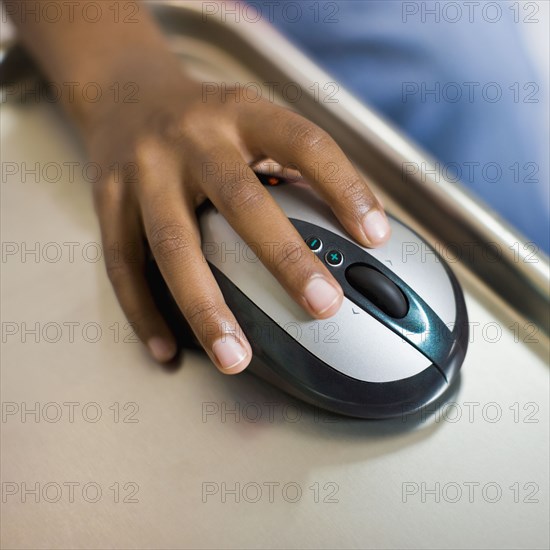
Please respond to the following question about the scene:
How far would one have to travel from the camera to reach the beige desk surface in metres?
0.33

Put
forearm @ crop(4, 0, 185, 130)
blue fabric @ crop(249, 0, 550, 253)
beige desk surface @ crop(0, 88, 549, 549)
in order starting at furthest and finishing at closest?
blue fabric @ crop(249, 0, 550, 253) < forearm @ crop(4, 0, 185, 130) < beige desk surface @ crop(0, 88, 549, 549)

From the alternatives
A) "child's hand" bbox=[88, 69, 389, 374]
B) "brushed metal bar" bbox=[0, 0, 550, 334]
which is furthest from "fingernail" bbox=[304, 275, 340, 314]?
"brushed metal bar" bbox=[0, 0, 550, 334]

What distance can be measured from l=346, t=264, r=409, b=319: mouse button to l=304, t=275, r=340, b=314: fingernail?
0.02m

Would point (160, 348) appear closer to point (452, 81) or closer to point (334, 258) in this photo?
point (334, 258)

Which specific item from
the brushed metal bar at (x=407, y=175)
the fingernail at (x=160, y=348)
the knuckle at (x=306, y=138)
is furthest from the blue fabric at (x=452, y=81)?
the fingernail at (x=160, y=348)

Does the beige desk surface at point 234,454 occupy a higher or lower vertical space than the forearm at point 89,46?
lower

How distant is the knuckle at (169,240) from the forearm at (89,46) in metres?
0.12

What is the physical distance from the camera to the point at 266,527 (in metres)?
0.33

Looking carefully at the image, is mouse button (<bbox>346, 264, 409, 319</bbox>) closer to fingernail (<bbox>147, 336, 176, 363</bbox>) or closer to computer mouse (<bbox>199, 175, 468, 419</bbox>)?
computer mouse (<bbox>199, 175, 468, 419</bbox>)

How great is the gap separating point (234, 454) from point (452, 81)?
1.30 ft

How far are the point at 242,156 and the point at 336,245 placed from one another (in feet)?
0.31

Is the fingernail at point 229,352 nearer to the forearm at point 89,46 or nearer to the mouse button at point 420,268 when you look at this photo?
the mouse button at point 420,268

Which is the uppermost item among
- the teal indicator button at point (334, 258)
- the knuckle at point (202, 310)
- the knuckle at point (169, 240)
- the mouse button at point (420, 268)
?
the mouse button at point (420, 268)

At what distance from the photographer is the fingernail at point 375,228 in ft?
1.16
